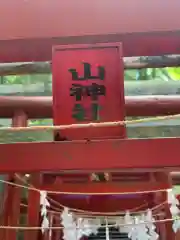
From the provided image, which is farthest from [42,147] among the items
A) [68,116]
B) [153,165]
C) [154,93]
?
[154,93]

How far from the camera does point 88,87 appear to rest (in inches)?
84.0

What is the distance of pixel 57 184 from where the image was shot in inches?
112

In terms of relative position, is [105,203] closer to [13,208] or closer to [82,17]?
[13,208]

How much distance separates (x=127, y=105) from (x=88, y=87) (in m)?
1.17

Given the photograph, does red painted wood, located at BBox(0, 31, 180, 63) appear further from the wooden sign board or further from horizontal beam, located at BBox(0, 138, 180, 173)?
horizontal beam, located at BBox(0, 138, 180, 173)

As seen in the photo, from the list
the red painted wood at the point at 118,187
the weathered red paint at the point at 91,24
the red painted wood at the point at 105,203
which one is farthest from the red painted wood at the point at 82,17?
the red painted wood at the point at 105,203

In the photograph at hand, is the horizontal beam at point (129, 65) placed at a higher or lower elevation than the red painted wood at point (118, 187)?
higher

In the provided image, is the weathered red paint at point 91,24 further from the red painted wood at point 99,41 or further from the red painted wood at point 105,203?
the red painted wood at point 105,203

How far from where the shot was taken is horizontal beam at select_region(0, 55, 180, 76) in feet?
10.4

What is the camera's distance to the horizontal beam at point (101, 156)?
2.03m

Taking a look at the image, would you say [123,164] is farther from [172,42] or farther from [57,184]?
[57,184]

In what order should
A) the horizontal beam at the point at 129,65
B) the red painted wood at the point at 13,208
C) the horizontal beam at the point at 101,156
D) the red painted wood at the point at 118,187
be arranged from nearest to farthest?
the horizontal beam at the point at 101,156 < the red painted wood at the point at 118,187 < the red painted wood at the point at 13,208 < the horizontal beam at the point at 129,65

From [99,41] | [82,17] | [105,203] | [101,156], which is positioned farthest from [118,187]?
[82,17]

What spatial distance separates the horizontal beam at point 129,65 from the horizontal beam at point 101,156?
1.21m
